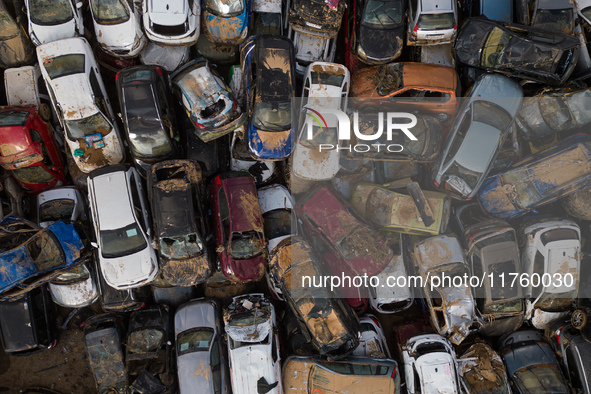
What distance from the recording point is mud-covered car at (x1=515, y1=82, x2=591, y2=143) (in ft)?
19.0

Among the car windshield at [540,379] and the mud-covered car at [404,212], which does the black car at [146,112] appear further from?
the car windshield at [540,379]

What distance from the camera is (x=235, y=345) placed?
5715 mm

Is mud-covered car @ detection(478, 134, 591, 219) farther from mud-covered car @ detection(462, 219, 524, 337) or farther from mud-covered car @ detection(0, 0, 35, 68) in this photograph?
mud-covered car @ detection(0, 0, 35, 68)

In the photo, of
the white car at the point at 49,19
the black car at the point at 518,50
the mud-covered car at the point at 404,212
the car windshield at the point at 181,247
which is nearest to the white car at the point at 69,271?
the car windshield at the point at 181,247

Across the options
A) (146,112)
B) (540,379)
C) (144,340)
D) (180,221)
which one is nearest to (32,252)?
(144,340)

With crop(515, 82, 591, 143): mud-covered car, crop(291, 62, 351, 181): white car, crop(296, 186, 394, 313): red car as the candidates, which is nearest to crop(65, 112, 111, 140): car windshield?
crop(291, 62, 351, 181): white car

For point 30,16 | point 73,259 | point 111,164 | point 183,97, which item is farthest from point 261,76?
point 73,259

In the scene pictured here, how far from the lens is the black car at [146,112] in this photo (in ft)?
18.1

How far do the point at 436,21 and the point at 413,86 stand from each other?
1.13 metres

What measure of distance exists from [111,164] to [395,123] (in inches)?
186

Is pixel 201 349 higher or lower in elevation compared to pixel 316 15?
lower

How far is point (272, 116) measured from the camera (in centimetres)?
571

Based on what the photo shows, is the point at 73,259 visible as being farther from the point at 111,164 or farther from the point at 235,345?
the point at 235,345

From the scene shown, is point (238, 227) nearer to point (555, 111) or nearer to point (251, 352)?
point (251, 352)
